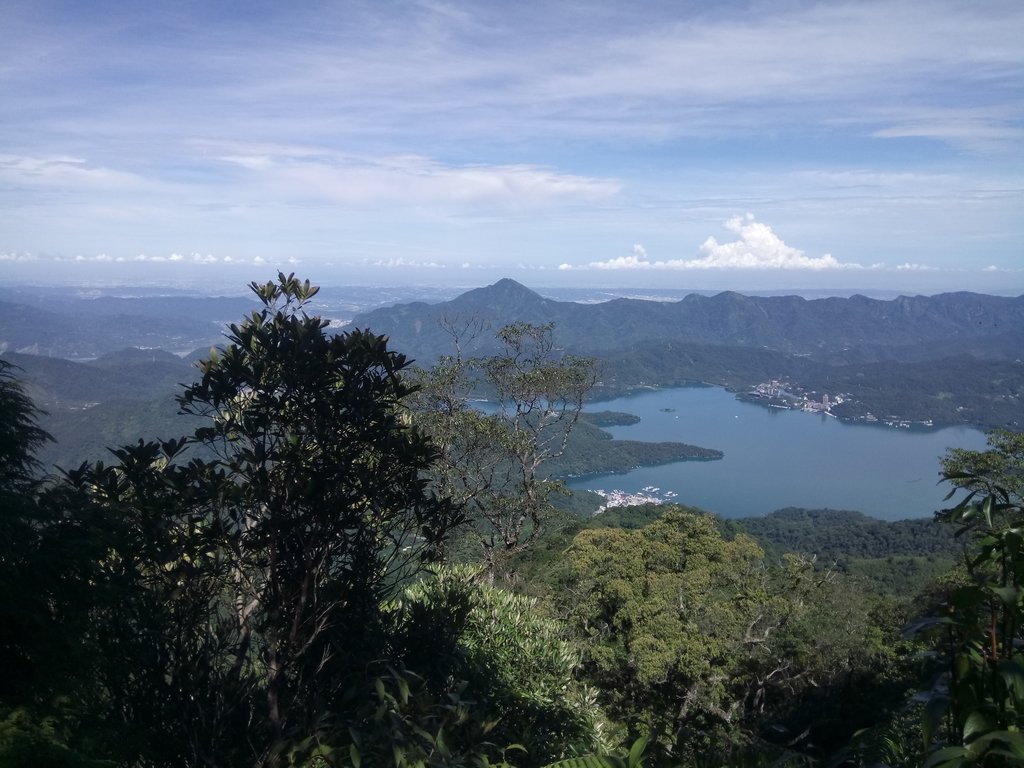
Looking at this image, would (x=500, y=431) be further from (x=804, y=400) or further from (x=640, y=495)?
(x=804, y=400)

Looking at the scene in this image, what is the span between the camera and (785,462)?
5912cm

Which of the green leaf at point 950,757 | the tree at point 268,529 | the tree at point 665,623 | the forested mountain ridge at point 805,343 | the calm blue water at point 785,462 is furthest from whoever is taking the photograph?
the forested mountain ridge at point 805,343

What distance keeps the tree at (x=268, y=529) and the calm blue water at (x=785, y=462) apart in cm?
3906

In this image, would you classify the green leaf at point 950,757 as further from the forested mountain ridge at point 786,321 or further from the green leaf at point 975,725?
the forested mountain ridge at point 786,321

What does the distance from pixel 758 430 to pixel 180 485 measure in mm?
74100

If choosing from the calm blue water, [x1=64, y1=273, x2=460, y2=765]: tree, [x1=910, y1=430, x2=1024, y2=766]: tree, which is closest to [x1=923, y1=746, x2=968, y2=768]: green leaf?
[x1=910, y1=430, x2=1024, y2=766]: tree

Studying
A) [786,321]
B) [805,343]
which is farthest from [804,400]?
[786,321]

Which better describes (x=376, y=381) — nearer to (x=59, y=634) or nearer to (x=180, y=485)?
(x=180, y=485)

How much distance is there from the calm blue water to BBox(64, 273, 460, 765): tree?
128 feet

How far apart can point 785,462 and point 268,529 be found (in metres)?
61.4

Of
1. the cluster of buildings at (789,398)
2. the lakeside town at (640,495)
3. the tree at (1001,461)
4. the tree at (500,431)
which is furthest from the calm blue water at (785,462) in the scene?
the tree at (500,431)

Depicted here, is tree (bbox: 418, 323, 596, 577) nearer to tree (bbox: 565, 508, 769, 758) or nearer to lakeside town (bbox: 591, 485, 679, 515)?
tree (bbox: 565, 508, 769, 758)

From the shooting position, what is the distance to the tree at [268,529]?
3.09 metres

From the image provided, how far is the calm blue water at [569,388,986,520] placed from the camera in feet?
159
